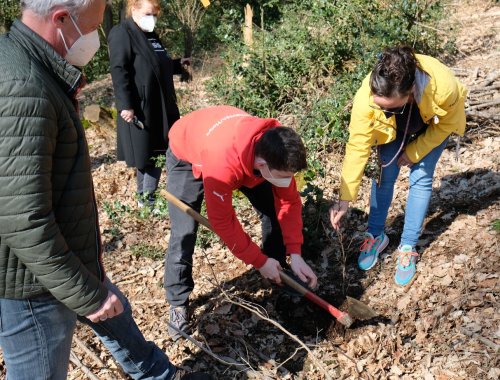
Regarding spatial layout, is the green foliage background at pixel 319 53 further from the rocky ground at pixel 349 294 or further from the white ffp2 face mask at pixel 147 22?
the white ffp2 face mask at pixel 147 22

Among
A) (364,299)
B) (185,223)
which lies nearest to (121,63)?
(185,223)

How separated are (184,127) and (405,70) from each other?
133 cm

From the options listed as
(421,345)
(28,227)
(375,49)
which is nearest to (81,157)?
(28,227)

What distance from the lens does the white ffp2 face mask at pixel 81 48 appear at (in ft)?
5.66

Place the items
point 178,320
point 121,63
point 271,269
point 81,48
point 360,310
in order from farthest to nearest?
1. point 121,63
2. point 178,320
3. point 360,310
4. point 271,269
5. point 81,48

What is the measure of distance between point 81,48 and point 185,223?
57.1 inches

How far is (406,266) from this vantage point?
3561 mm

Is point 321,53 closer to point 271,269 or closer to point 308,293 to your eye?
point 308,293

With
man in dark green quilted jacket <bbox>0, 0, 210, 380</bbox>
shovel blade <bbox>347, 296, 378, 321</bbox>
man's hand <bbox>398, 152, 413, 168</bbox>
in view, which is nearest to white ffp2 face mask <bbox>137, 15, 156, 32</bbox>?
man's hand <bbox>398, 152, 413, 168</bbox>

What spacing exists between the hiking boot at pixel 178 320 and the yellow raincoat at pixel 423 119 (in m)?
1.35

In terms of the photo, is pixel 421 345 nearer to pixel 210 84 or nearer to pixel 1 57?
pixel 1 57

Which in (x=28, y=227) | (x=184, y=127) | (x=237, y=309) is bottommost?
(x=237, y=309)

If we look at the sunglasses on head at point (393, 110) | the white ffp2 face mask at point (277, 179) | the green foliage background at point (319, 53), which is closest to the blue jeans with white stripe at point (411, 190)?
the sunglasses on head at point (393, 110)

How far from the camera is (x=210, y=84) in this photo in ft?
23.9
